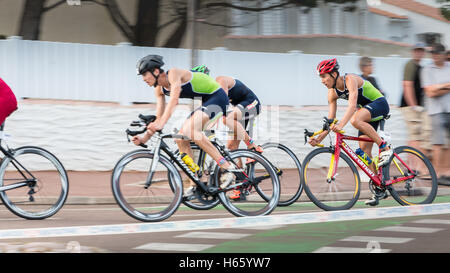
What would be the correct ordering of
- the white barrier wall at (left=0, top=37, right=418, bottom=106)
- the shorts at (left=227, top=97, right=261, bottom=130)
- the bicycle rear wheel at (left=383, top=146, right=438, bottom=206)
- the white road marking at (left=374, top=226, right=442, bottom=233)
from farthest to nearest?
the white barrier wall at (left=0, top=37, right=418, bottom=106) < the shorts at (left=227, top=97, right=261, bottom=130) < the bicycle rear wheel at (left=383, top=146, right=438, bottom=206) < the white road marking at (left=374, top=226, right=442, bottom=233)

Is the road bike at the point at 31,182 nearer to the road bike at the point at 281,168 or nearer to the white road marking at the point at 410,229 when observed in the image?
the road bike at the point at 281,168

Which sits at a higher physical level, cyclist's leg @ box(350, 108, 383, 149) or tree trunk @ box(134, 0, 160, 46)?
tree trunk @ box(134, 0, 160, 46)

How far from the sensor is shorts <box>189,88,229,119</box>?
26.6 ft

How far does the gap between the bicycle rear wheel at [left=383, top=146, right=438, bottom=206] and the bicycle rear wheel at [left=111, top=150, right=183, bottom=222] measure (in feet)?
9.35

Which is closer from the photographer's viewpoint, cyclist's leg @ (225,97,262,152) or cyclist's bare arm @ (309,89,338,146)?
cyclist's bare arm @ (309,89,338,146)

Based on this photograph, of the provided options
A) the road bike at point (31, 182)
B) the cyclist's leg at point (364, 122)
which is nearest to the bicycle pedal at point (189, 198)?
the road bike at point (31, 182)

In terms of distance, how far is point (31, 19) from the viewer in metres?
14.8

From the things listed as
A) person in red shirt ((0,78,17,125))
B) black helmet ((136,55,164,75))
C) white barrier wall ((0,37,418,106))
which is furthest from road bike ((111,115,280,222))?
white barrier wall ((0,37,418,106))

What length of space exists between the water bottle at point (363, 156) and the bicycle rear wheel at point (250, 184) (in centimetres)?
135

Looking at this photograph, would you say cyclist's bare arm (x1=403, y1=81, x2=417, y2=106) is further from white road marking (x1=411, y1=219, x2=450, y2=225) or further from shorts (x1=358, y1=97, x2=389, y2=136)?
white road marking (x1=411, y1=219, x2=450, y2=225)
